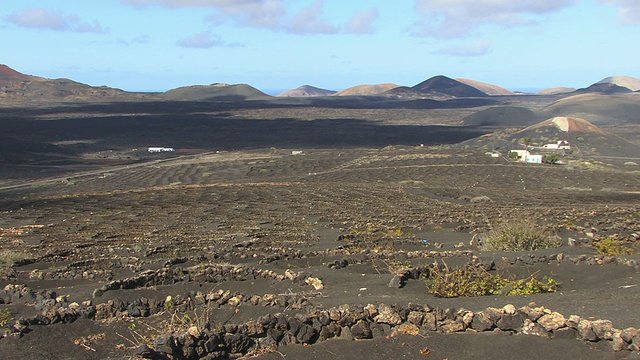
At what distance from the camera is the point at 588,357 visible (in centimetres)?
614

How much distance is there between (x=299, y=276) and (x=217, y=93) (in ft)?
598

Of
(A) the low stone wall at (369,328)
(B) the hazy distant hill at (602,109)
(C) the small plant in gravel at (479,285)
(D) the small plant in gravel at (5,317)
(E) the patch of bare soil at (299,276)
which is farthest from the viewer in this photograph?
(B) the hazy distant hill at (602,109)

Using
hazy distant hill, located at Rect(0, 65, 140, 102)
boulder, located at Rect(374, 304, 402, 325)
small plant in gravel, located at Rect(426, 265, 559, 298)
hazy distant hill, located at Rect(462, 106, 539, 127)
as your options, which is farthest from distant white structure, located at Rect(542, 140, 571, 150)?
hazy distant hill, located at Rect(0, 65, 140, 102)

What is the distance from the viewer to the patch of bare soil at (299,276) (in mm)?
6707

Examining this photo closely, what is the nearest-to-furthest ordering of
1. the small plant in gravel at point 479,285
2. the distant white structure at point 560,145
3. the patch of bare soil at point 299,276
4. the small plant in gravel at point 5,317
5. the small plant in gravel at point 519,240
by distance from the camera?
the patch of bare soil at point 299,276 → the small plant in gravel at point 5,317 → the small plant in gravel at point 479,285 → the small plant in gravel at point 519,240 → the distant white structure at point 560,145

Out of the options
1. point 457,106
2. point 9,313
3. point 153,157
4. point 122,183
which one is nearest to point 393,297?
point 9,313

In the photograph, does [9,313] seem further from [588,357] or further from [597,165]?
[597,165]

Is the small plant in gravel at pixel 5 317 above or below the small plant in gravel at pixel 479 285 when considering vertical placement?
below

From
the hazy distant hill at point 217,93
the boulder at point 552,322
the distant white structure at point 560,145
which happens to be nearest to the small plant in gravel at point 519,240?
the boulder at point 552,322

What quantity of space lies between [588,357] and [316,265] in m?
7.77

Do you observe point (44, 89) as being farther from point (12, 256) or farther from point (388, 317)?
point (388, 317)

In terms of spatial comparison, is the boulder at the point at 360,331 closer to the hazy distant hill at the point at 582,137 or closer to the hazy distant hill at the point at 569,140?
the hazy distant hill at the point at 569,140

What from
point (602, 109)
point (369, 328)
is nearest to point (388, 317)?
point (369, 328)

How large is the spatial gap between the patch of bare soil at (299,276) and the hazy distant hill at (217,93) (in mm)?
151910
